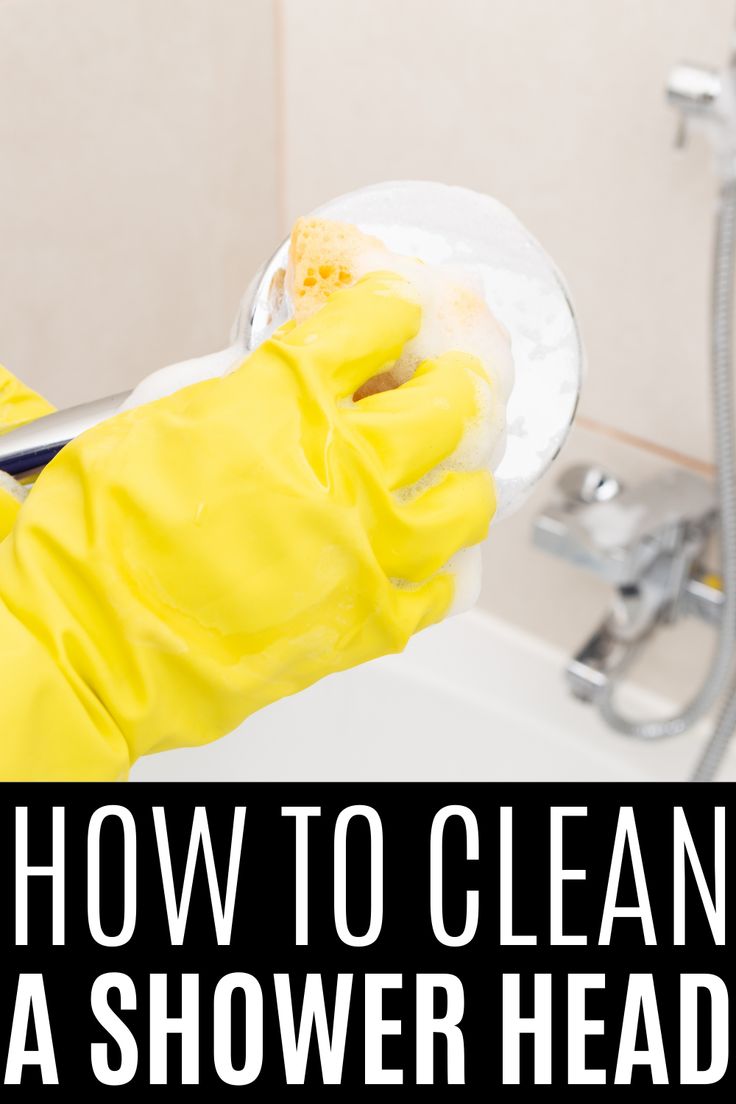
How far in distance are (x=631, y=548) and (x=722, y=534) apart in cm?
6

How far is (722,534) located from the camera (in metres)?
0.82

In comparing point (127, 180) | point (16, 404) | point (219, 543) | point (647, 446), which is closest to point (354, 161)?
point (127, 180)

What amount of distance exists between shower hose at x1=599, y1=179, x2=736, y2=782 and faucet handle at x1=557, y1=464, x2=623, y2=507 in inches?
3.1

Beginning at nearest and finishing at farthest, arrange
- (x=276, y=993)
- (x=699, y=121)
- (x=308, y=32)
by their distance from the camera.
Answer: (x=276, y=993) → (x=699, y=121) → (x=308, y=32)

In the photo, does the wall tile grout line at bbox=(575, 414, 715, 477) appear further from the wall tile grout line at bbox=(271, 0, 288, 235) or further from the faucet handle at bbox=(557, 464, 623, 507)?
the wall tile grout line at bbox=(271, 0, 288, 235)

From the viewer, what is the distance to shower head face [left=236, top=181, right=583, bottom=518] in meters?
0.51

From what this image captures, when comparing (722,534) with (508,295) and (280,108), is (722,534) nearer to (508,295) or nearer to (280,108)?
(508,295)

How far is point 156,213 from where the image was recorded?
0.93m

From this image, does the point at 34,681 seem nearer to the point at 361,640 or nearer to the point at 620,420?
the point at 361,640

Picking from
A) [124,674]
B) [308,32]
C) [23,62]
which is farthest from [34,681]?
[308,32]

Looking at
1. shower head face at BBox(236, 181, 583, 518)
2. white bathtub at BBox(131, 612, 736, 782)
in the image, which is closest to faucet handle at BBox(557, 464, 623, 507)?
white bathtub at BBox(131, 612, 736, 782)

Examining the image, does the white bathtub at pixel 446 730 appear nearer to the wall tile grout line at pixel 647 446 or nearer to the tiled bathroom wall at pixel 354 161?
the tiled bathroom wall at pixel 354 161

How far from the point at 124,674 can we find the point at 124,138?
0.56 metres

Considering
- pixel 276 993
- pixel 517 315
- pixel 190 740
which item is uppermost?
pixel 517 315
